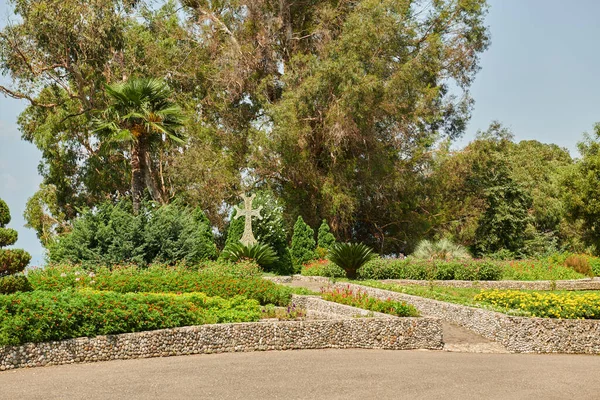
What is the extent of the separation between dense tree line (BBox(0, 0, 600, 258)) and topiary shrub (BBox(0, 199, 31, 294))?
Result: 1062cm

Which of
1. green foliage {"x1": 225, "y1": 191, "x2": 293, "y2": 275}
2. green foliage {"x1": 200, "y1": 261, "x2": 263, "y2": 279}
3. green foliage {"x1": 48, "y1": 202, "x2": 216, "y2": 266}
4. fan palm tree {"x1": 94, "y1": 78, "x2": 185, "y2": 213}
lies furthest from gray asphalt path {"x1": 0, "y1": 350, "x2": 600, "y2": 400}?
green foliage {"x1": 225, "y1": 191, "x2": 293, "y2": 275}

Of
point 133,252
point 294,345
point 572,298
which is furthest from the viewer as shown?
point 133,252

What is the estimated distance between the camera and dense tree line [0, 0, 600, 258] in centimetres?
2725

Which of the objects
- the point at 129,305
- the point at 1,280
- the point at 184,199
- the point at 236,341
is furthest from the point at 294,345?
the point at 184,199

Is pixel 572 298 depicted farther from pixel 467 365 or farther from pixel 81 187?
pixel 81 187

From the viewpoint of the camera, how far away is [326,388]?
743cm

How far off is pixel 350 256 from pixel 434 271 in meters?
3.03

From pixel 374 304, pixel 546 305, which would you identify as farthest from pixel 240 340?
pixel 546 305

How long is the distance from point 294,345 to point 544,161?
41.4 meters

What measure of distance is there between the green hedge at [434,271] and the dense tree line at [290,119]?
480 centimetres

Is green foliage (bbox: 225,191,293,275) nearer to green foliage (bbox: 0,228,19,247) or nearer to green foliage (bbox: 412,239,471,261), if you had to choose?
green foliage (bbox: 412,239,471,261)

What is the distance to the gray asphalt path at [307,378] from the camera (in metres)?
7.20

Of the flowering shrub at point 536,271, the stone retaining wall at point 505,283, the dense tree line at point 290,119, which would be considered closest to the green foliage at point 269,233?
the dense tree line at point 290,119

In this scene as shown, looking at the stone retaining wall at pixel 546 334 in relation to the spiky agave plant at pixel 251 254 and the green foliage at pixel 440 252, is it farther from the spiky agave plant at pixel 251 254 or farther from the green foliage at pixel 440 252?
the spiky agave plant at pixel 251 254
